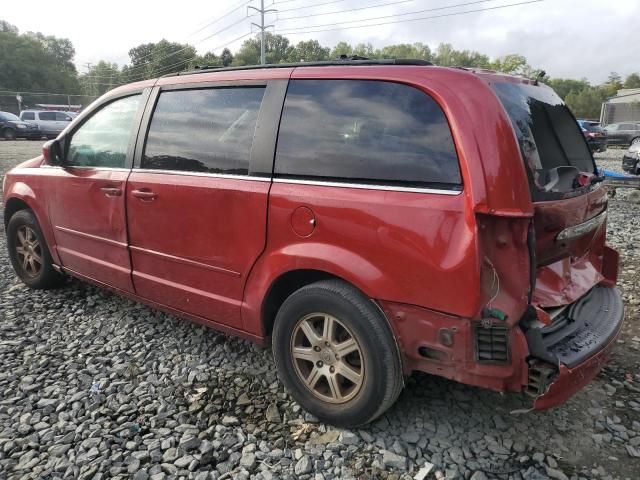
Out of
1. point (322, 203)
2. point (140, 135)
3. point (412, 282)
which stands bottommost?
point (412, 282)

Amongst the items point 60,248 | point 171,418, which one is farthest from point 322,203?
point 60,248

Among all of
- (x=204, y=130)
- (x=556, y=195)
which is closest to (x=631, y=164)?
(x=556, y=195)

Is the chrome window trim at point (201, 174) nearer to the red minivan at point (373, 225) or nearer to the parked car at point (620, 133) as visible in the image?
the red minivan at point (373, 225)

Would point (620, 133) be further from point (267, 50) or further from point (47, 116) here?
point (267, 50)

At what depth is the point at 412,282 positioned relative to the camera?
7.35ft

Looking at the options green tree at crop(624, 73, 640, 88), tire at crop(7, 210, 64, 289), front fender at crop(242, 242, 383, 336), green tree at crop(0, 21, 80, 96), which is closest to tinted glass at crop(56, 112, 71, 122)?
Result: tire at crop(7, 210, 64, 289)

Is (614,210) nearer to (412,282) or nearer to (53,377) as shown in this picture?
(412,282)

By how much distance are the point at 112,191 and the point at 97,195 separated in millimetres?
211

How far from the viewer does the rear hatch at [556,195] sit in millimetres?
2324

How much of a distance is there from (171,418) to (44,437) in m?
0.64

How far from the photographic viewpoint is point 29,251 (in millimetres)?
4582

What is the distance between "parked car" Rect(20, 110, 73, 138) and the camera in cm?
2569

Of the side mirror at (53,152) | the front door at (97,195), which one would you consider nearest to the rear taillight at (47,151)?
the side mirror at (53,152)

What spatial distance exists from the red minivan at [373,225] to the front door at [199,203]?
1cm
